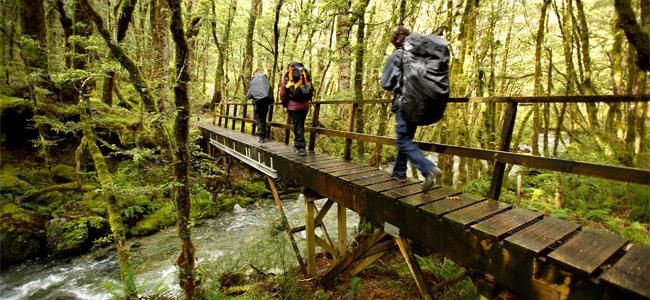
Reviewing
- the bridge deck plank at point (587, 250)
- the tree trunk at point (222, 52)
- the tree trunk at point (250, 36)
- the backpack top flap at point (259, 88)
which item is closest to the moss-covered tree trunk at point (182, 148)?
the backpack top flap at point (259, 88)

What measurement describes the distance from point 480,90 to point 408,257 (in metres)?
7.23

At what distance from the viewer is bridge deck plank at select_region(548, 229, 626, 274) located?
2.08m

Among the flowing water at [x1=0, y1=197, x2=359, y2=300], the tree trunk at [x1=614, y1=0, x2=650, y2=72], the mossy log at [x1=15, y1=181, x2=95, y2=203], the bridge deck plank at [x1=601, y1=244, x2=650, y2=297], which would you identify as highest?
the tree trunk at [x1=614, y1=0, x2=650, y2=72]

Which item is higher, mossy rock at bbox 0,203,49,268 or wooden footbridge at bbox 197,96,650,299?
wooden footbridge at bbox 197,96,650,299

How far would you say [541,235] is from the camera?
2.54 meters

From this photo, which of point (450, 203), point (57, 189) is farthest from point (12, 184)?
point (450, 203)

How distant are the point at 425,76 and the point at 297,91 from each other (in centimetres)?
319

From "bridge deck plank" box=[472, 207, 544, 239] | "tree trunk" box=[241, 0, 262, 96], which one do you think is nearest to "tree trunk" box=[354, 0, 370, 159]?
"bridge deck plank" box=[472, 207, 544, 239]

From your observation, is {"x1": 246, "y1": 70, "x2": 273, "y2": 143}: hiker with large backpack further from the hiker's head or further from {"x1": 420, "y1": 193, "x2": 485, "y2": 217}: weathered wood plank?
{"x1": 420, "y1": 193, "x2": 485, "y2": 217}: weathered wood plank

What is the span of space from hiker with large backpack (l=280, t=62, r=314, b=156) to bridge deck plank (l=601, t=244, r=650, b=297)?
5.02 metres

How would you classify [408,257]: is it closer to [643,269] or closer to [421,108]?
[421,108]

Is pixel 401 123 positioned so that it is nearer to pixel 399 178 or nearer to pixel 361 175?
pixel 399 178

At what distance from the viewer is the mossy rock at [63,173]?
396 inches

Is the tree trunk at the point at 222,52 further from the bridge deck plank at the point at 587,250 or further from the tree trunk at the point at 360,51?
the bridge deck plank at the point at 587,250
